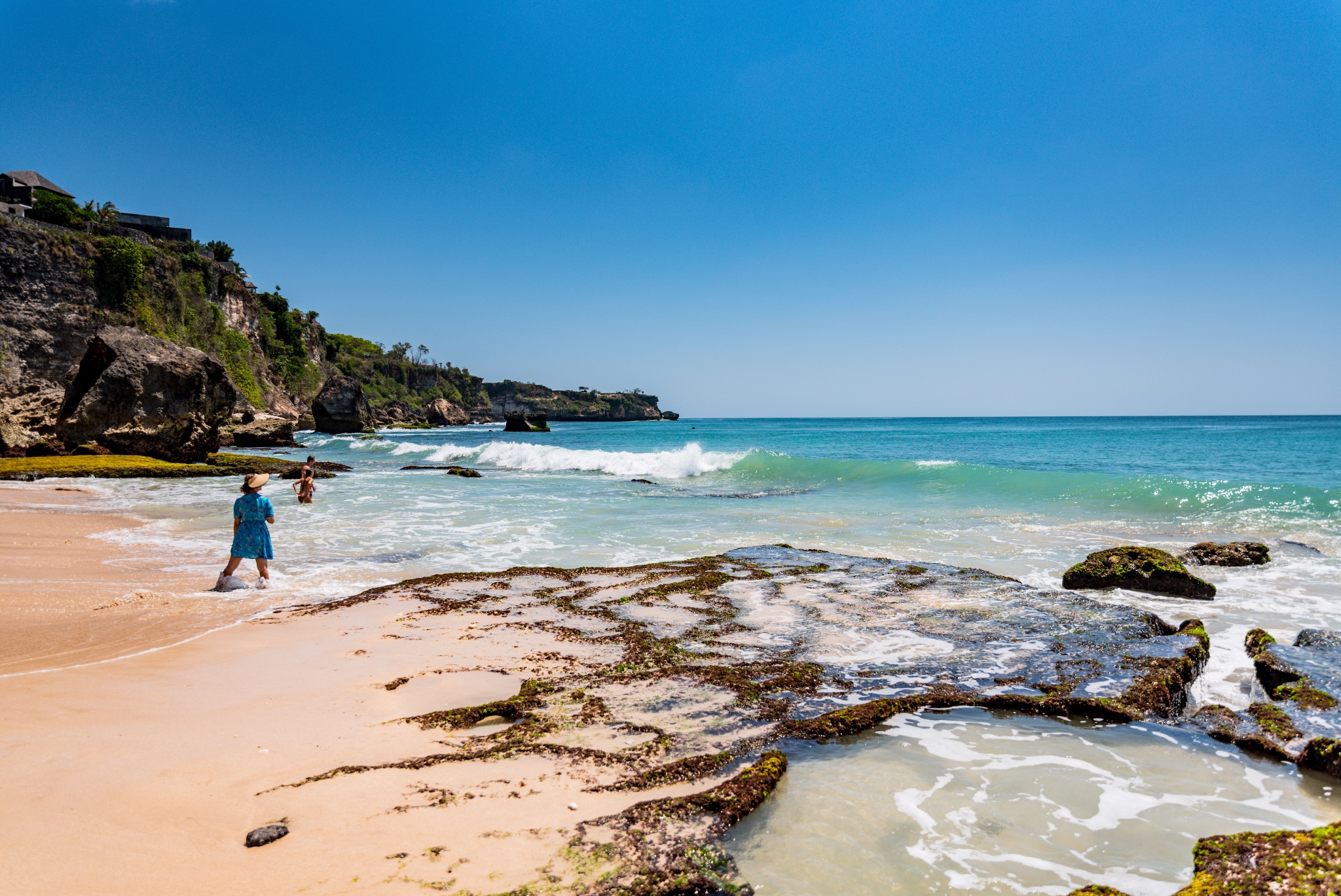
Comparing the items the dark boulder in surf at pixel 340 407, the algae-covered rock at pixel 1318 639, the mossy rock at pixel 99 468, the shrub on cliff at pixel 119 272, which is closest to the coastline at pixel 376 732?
the algae-covered rock at pixel 1318 639

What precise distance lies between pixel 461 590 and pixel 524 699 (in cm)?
369

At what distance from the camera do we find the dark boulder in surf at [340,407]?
5800 centimetres

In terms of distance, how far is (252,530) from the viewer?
814cm

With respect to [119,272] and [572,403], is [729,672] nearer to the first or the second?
[119,272]

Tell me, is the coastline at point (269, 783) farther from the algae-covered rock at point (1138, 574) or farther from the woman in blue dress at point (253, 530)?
the algae-covered rock at point (1138, 574)

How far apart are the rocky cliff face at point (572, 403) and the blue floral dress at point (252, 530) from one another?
416ft

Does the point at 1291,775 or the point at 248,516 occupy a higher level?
the point at 248,516

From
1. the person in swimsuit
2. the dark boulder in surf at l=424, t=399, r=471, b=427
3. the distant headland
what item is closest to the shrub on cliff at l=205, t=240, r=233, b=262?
the distant headland

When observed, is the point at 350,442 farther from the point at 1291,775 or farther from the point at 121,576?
the point at 1291,775

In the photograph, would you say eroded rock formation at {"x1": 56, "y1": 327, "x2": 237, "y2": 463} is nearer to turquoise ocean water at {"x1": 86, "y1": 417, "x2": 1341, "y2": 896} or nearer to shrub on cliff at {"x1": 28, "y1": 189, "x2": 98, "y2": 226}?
turquoise ocean water at {"x1": 86, "y1": 417, "x2": 1341, "y2": 896}

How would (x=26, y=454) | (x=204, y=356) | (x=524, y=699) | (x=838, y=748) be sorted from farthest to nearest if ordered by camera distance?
(x=204, y=356), (x=26, y=454), (x=524, y=699), (x=838, y=748)

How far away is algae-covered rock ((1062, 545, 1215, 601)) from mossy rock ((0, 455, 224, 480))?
24.8 meters

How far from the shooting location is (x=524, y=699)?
434 centimetres

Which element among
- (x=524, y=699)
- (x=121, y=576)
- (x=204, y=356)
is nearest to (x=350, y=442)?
(x=204, y=356)
